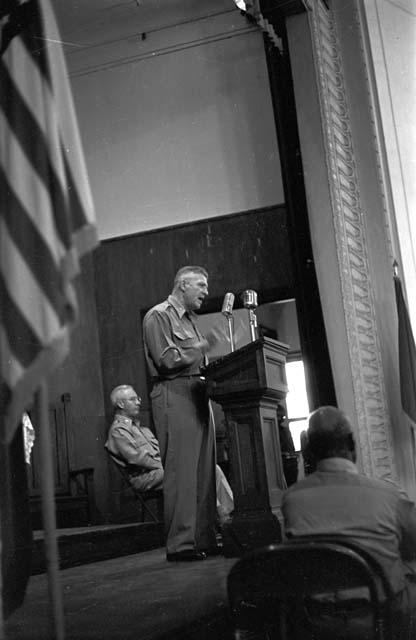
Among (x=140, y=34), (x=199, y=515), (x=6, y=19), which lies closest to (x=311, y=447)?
A: (x=6, y=19)

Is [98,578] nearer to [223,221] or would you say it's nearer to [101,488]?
[101,488]

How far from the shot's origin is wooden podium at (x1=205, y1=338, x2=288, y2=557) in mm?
1580

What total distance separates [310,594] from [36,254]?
2.31ft

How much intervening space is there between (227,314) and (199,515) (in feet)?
2.79

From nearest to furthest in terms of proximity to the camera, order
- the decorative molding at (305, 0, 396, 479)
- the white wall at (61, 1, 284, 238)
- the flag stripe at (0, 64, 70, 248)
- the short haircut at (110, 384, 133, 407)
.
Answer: the flag stripe at (0, 64, 70, 248) < the white wall at (61, 1, 284, 238) < the decorative molding at (305, 0, 396, 479) < the short haircut at (110, 384, 133, 407)

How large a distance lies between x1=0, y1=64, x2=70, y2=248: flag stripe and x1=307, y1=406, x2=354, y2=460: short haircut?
0.54m

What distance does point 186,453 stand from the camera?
278 centimetres

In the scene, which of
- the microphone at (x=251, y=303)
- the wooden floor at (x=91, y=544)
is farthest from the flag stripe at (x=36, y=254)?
the microphone at (x=251, y=303)

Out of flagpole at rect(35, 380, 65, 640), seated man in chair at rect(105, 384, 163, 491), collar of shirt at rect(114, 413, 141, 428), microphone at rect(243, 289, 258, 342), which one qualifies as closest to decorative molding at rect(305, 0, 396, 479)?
microphone at rect(243, 289, 258, 342)

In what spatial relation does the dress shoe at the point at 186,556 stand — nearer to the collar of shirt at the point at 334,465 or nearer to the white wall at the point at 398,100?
the collar of shirt at the point at 334,465

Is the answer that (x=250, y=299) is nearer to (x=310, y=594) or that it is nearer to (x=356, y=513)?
(x=356, y=513)

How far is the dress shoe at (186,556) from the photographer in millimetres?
2145

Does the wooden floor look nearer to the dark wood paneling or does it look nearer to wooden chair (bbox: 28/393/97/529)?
wooden chair (bbox: 28/393/97/529)

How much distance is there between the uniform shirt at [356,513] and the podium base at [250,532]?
0.60ft
